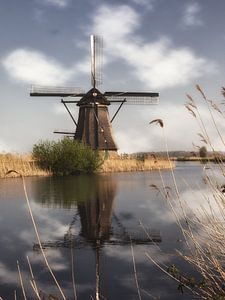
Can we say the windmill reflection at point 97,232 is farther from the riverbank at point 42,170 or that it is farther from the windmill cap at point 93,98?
the windmill cap at point 93,98

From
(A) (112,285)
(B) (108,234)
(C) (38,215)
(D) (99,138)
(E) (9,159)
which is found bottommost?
(A) (112,285)

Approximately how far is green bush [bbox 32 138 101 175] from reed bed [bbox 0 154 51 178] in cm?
55

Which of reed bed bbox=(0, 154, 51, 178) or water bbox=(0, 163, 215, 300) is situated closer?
water bbox=(0, 163, 215, 300)

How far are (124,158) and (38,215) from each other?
21.6m

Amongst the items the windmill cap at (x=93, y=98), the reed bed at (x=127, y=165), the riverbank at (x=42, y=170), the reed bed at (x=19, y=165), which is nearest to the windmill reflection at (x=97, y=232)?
the reed bed at (x=19, y=165)

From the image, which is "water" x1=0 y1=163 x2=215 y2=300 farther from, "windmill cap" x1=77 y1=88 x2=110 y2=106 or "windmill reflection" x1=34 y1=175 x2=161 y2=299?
"windmill cap" x1=77 y1=88 x2=110 y2=106

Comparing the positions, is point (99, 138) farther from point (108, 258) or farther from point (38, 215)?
point (108, 258)

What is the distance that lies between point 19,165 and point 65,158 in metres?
2.92

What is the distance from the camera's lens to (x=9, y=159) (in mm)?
24938

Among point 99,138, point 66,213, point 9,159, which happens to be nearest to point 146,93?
point 99,138

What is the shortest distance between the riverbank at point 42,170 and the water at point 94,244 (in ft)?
33.1

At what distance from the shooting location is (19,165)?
81.1ft

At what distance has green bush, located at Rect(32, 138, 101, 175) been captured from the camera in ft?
86.3

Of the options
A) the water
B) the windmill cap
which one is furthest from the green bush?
the water
